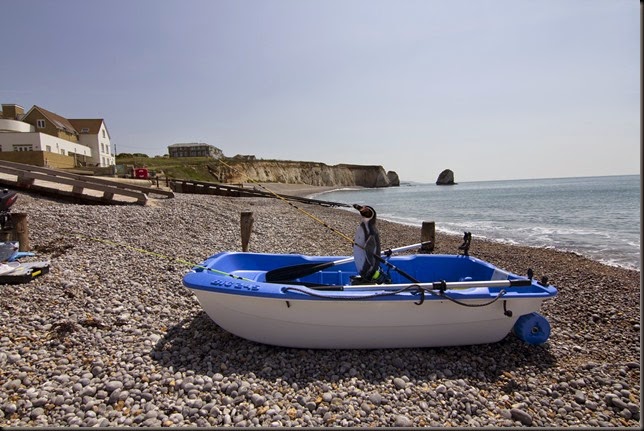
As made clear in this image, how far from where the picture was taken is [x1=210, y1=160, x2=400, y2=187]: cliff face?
7962 centimetres

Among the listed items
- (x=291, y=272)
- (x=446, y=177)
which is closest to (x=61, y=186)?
(x=291, y=272)

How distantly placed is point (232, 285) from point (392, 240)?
11.3m

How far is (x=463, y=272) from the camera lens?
6816 mm

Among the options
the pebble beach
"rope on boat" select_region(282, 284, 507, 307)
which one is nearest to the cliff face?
the pebble beach

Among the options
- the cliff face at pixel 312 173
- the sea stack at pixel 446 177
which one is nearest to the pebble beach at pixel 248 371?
the cliff face at pixel 312 173

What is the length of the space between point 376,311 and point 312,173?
106591 mm

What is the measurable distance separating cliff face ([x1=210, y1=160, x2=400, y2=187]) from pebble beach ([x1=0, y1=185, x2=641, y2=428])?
5536cm

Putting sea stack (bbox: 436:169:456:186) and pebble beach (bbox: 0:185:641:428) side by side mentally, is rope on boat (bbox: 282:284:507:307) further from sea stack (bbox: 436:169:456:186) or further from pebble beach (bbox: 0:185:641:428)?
sea stack (bbox: 436:169:456:186)

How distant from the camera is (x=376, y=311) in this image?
15.3 feet

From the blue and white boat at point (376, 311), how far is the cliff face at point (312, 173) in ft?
186

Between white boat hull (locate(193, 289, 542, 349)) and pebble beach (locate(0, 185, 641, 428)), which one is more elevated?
white boat hull (locate(193, 289, 542, 349))

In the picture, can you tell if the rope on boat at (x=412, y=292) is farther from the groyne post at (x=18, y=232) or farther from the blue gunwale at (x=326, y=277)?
the groyne post at (x=18, y=232)

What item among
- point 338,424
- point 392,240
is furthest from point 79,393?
point 392,240

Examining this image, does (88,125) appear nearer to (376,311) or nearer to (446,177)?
(376,311)
